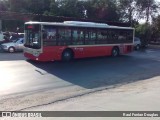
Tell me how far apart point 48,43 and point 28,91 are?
32.2 ft

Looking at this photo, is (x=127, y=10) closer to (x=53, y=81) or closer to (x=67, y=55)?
(x=67, y=55)

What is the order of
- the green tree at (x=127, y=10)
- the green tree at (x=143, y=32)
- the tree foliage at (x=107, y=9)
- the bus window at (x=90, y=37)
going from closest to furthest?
the bus window at (x=90, y=37) → the green tree at (x=143, y=32) → the tree foliage at (x=107, y=9) → the green tree at (x=127, y=10)

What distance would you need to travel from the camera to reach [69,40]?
24328mm

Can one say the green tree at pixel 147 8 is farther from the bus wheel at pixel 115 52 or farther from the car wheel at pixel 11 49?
the car wheel at pixel 11 49

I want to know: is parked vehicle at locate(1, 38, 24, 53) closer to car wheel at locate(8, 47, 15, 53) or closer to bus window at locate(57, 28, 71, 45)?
car wheel at locate(8, 47, 15, 53)

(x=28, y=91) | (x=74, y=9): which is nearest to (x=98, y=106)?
(x=28, y=91)

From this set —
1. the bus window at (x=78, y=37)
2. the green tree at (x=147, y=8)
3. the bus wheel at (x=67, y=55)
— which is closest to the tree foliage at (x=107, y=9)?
the green tree at (x=147, y=8)

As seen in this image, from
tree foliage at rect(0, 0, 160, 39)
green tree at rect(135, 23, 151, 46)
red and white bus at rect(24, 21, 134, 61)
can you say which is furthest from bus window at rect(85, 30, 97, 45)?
tree foliage at rect(0, 0, 160, 39)

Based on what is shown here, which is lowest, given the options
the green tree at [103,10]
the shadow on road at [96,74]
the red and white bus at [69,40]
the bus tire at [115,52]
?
the shadow on road at [96,74]

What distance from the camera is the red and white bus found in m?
22.4

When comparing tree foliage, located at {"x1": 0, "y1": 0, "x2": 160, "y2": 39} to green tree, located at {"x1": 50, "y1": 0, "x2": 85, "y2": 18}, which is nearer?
green tree, located at {"x1": 50, "y1": 0, "x2": 85, "y2": 18}

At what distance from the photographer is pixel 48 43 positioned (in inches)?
887

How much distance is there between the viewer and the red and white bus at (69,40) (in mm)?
22422

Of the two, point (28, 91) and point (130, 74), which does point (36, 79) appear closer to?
point (28, 91)
